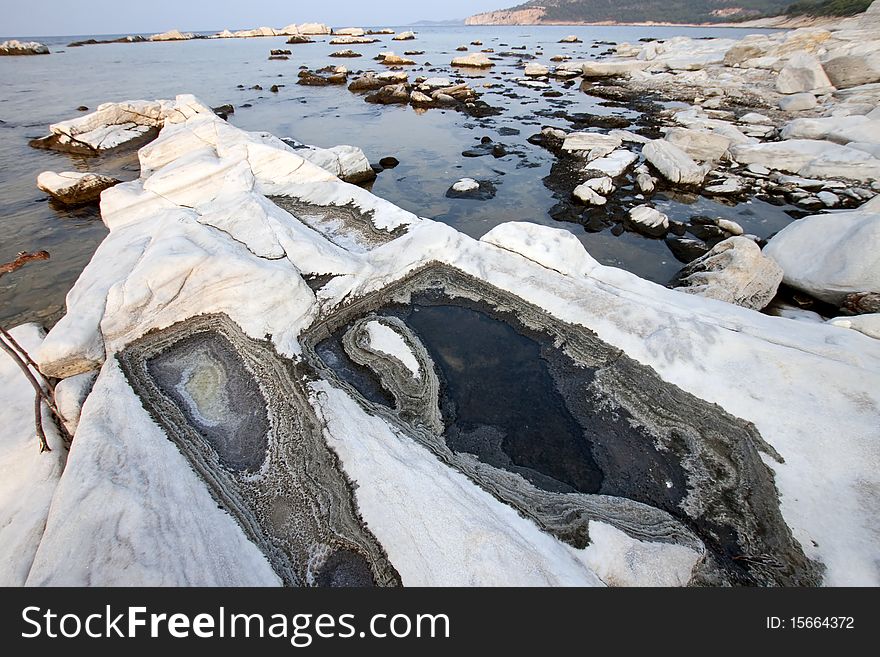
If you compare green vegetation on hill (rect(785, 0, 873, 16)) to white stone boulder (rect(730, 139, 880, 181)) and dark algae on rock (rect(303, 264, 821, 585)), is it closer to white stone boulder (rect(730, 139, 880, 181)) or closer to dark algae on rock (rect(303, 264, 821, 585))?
white stone boulder (rect(730, 139, 880, 181))

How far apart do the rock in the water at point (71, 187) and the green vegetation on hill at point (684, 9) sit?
261 ft

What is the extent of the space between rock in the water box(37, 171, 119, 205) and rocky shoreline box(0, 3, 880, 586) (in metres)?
5.31

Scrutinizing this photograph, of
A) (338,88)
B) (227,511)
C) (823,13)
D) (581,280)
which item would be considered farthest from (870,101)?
(823,13)

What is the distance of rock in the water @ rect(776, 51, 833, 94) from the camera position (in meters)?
23.2

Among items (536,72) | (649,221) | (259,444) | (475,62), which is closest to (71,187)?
(259,444)

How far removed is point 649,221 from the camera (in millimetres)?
11320

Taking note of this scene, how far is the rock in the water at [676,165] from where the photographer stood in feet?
45.1

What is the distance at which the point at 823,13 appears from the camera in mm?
57344

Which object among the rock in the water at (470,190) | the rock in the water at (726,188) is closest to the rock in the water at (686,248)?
the rock in the water at (726,188)

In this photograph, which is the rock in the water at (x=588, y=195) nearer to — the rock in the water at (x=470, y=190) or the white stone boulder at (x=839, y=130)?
the rock in the water at (x=470, y=190)

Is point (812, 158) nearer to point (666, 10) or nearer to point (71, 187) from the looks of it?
point (71, 187)

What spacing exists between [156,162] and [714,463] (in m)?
16.2
